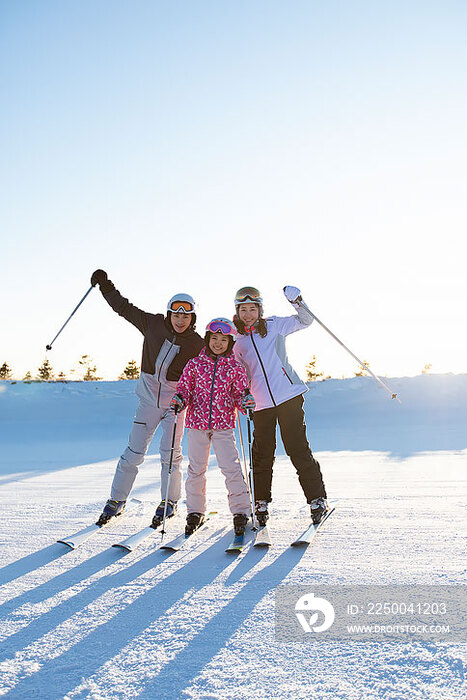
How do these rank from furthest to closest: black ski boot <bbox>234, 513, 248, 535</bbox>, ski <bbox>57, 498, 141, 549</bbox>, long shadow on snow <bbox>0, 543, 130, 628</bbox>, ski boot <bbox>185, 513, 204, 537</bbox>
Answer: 1. ski boot <bbox>185, 513, 204, 537</bbox>
2. black ski boot <bbox>234, 513, 248, 535</bbox>
3. ski <bbox>57, 498, 141, 549</bbox>
4. long shadow on snow <bbox>0, 543, 130, 628</bbox>

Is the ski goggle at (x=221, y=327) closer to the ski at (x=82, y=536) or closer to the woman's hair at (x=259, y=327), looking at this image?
the woman's hair at (x=259, y=327)

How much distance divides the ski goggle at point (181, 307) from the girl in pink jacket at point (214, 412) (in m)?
0.34

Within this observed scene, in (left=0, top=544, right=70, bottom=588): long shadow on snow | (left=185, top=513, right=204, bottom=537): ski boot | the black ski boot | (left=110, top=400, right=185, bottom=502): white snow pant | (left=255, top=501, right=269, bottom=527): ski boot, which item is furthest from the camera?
(left=110, top=400, right=185, bottom=502): white snow pant

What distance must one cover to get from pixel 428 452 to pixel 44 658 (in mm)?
6527

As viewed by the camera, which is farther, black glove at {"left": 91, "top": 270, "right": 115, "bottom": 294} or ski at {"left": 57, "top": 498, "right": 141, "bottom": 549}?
black glove at {"left": 91, "top": 270, "right": 115, "bottom": 294}

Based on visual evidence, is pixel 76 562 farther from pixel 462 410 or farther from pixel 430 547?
pixel 462 410

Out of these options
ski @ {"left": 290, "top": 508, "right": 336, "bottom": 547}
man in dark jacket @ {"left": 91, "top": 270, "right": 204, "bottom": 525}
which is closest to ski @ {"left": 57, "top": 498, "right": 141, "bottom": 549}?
man in dark jacket @ {"left": 91, "top": 270, "right": 204, "bottom": 525}

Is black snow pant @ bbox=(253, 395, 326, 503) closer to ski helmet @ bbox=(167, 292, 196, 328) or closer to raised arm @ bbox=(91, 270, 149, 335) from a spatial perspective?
ski helmet @ bbox=(167, 292, 196, 328)

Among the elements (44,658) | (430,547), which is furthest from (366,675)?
(430,547)

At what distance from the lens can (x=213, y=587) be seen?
2654 millimetres

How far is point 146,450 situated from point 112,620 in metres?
1.95

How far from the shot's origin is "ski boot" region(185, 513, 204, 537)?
3706 millimetres

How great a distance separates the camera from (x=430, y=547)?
311 cm

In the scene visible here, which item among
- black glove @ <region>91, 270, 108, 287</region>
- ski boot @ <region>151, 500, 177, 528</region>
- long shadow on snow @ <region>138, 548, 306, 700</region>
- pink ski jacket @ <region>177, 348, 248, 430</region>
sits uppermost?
black glove @ <region>91, 270, 108, 287</region>
